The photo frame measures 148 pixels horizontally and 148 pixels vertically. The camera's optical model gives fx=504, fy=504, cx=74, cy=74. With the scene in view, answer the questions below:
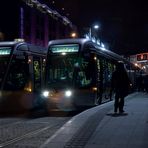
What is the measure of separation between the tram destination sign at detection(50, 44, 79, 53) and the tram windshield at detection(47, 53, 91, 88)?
251 millimetres

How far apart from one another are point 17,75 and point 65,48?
2518 mm

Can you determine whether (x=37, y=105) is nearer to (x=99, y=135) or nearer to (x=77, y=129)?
(x=77, y=129)

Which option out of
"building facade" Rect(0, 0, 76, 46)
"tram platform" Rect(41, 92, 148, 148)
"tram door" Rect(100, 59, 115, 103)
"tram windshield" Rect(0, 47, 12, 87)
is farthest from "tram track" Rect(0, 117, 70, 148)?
"building facade" Rect(0, 0, 76, 46)

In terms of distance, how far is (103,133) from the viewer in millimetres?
12438

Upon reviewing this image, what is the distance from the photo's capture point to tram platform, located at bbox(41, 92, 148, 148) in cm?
1096

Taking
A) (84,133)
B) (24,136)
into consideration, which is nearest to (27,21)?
(24,136)

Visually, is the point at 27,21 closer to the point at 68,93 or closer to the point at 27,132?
the point at 68,93

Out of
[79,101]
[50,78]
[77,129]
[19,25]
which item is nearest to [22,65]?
[50,78]

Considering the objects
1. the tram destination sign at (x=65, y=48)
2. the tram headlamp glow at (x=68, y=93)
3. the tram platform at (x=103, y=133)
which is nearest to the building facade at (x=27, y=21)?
the tram destination sign at (x=65, y=48)

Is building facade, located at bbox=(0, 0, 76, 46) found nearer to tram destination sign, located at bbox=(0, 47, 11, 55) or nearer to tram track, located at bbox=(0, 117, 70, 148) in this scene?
tram destination sign, located at bbox=(0, 47, 11, 55)

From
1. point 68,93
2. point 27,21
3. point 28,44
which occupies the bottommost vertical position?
point 68,93

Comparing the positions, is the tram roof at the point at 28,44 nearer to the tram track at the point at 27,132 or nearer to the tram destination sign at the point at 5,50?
the tram destination sign at the point at 5,50

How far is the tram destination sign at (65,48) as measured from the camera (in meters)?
22.9

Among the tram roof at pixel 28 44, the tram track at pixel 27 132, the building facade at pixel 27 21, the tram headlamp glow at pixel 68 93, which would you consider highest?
the building facade at pixel 27 21
